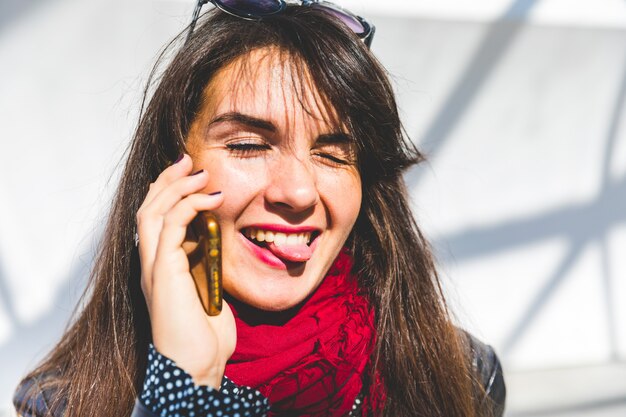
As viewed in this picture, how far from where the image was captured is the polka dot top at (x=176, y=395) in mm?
1168

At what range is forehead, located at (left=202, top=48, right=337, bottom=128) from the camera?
1332 mm

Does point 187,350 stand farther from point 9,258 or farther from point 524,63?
point 524,63

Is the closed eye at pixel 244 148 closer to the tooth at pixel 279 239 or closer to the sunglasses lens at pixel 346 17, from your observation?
the tooth at pixel 279 239

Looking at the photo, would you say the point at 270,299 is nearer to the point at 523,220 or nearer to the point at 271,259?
the point at 271,259

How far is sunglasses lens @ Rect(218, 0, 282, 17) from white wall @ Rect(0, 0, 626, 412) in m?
1.35

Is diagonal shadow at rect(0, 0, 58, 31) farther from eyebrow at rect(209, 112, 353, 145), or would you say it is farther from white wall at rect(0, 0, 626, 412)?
eyebrow at rect(209, 112, 353, 145)

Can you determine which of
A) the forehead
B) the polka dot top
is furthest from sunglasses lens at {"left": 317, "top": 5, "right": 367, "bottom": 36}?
the polka dot top

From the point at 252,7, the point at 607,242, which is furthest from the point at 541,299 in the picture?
the point at 252,7

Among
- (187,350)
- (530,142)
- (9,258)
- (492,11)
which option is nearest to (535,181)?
(530,142)

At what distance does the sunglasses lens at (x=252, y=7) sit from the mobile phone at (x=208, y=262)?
1.55ft

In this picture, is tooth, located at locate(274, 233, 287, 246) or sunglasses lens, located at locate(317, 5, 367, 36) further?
sunglasses lens, located at locate(317, 5, 367, 36)

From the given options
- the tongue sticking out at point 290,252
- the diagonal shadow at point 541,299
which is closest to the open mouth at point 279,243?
the tongue sticking out at point 290,252

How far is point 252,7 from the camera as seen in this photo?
59.0 inches

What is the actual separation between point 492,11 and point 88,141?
1.93 m
